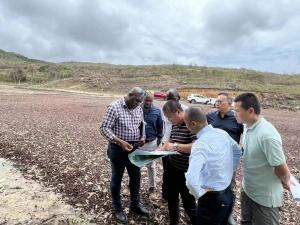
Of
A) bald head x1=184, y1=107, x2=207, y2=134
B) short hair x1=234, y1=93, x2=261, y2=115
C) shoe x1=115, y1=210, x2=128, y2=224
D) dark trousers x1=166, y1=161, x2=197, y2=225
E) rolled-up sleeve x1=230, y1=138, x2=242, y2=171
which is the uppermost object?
short hair x1=234, y1=93, x2=261, y2=115

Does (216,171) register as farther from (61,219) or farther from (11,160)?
(11,160)

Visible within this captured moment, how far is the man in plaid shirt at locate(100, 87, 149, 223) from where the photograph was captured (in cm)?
560

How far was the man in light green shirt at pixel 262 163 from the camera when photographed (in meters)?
3.83

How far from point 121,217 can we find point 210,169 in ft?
7.96

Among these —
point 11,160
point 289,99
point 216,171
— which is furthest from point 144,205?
point 289,99

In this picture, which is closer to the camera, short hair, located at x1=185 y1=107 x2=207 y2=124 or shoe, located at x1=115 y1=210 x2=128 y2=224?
short hair, located at x1=185 y1=107 x2=207 y2=124

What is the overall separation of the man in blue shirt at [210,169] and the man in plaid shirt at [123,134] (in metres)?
1.81

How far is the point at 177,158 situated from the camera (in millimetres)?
5082

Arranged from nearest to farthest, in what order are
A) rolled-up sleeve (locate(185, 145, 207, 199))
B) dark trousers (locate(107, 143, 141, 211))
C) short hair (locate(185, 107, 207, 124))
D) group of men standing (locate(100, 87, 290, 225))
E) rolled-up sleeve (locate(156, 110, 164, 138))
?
1. rolled-up sleeve (locate(185, 145, 207, 199))
2. group of men standing (locate(100, 87, 290, 225))
3. short hair (locate(185, 107, 207, 124))
4. dark trousers (locate(107, 143, 141, 211))
5. rolled-up sleeve (locate(156, 110, 164, 138))

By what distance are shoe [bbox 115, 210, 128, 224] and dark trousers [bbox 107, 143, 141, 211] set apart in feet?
0.19

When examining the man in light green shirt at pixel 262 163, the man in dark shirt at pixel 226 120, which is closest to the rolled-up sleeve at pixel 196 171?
the man in light green shirt at pixel 262 163

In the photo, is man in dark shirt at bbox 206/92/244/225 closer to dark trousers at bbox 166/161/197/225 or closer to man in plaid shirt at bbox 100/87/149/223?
dark trousers at bbox 166/161/197/225

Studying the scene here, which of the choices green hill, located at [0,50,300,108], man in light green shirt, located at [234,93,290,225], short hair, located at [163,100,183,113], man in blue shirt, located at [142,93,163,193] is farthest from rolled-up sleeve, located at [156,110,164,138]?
green hill, located at [0,50,300,108]

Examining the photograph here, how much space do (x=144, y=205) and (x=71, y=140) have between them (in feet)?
21.1
